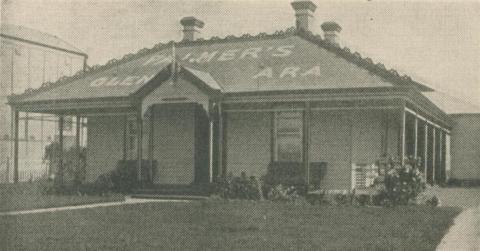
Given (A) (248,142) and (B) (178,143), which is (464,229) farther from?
(B) (178,143)

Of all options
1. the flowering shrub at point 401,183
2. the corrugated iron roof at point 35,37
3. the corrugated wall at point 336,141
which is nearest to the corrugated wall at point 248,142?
the corrugated wall at point 336,141

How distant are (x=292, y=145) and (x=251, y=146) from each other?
139cm

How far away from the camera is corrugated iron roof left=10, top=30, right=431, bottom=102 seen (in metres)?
18.6

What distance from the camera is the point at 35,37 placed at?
35.5 metres

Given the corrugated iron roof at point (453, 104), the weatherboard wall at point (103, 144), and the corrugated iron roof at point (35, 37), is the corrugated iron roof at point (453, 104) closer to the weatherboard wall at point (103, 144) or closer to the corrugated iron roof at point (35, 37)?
the weatherboard wall at point (103, 144)

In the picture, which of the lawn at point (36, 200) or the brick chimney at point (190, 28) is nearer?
the lawn at point (36, 200)

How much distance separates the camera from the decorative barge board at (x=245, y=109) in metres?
18.6

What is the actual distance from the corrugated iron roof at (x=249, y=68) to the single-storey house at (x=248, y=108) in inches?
1.8

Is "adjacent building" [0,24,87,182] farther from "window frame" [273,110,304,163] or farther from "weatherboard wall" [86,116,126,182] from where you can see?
"window frame" [273,110,304,163]

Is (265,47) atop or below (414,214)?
atop

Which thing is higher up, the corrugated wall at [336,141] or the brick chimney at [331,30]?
the brick chimney at [331,30]

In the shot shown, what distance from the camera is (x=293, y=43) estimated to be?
2177cm

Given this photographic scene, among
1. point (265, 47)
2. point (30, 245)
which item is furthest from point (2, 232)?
point (265, 47)

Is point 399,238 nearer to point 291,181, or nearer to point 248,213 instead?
point 248,213
